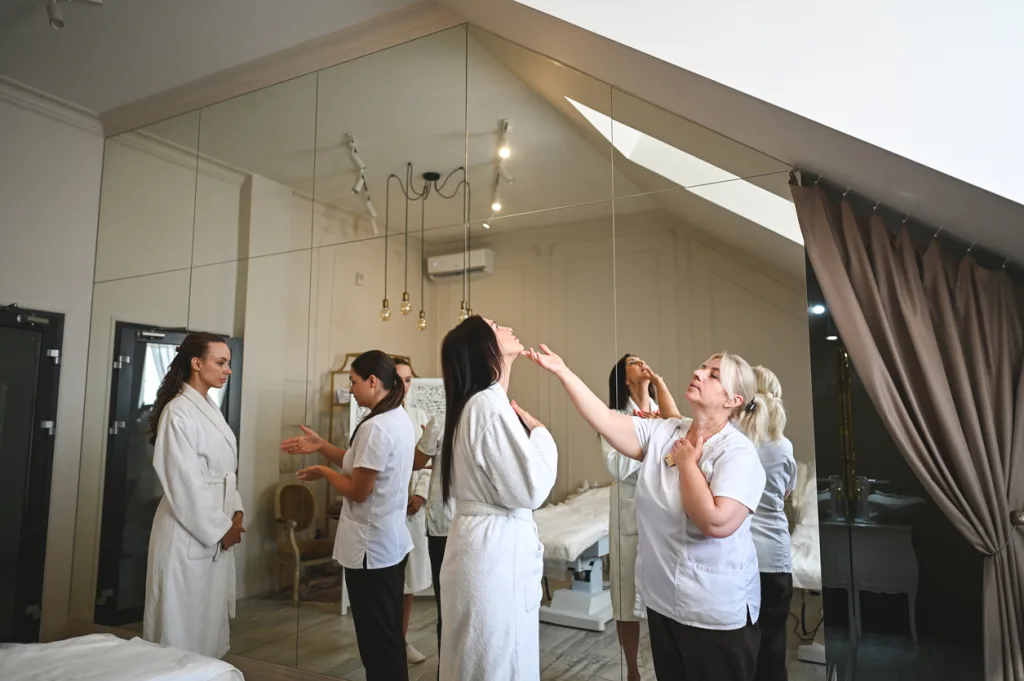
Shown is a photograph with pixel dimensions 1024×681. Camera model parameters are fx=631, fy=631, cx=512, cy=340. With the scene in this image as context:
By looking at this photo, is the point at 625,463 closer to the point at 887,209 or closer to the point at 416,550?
the point at 416,550

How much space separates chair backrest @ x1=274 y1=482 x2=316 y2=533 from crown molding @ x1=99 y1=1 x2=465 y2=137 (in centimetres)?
221

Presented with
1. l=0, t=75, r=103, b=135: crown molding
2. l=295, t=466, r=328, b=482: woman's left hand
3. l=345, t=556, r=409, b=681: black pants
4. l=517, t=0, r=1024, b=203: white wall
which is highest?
l=0, t=75, r=103, b=135: crown molding

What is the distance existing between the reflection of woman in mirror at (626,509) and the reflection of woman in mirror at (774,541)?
15.7 inches

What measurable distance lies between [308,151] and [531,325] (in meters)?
1.65

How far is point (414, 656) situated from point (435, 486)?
708 mm

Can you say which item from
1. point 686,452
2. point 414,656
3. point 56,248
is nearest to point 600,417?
point 686,452

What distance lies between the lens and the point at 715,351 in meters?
2.27

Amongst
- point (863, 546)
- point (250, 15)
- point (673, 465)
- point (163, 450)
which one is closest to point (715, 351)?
point (673, 465)

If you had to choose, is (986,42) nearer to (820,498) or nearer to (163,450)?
(820,498)

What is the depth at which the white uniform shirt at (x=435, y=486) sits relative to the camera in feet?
8.43

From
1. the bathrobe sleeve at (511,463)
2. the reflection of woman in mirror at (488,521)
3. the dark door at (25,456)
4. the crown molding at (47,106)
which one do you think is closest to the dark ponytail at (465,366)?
the reflection of woman in mirror at (488,521)

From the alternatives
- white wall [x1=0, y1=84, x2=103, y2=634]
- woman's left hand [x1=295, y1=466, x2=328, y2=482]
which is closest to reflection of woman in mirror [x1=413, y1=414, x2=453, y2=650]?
woman's left hand [x1=295, y1=466, x2=328, y2=482]

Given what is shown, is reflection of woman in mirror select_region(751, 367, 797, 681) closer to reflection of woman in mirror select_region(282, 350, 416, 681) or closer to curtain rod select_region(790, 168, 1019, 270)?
curtain rod select_region(790, 168, 1019, 270)

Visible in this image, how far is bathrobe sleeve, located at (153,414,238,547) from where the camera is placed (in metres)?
2.95
